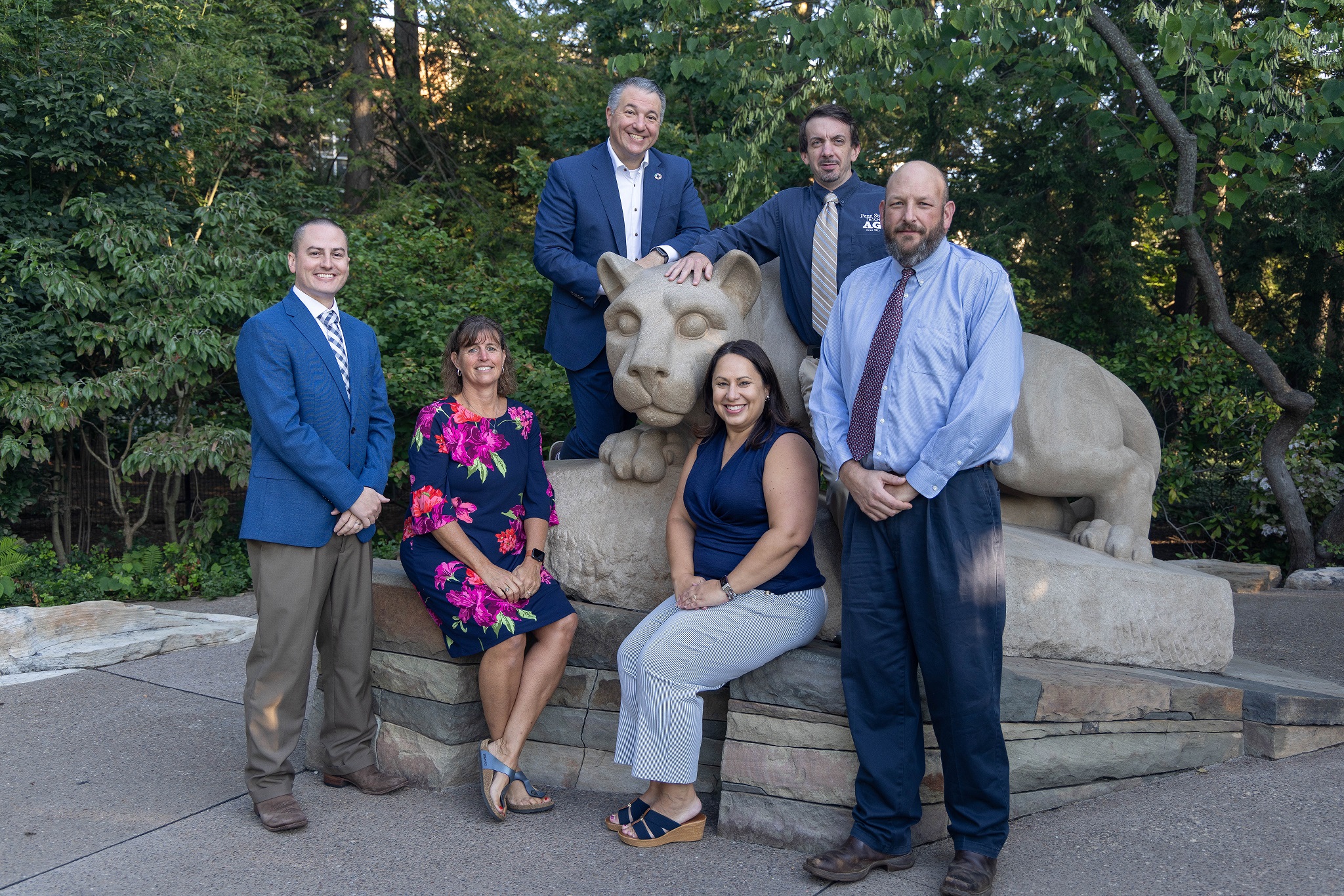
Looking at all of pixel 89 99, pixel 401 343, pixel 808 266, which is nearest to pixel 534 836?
pixel 808 266

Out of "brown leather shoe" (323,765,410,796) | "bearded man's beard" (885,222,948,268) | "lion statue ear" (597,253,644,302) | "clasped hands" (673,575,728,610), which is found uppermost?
"bearded man's beard" (885,222,948,268)

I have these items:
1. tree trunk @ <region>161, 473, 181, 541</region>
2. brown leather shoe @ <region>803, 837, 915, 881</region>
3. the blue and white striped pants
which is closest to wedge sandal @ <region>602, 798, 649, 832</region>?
the blue and white striped pants

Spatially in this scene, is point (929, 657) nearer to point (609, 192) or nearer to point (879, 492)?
point (879, 492)

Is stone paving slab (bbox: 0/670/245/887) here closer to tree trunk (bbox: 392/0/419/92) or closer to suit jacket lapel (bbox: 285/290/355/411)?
suit jacket lapel (bbox: 285/290/355/411)

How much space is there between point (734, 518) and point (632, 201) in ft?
4.60

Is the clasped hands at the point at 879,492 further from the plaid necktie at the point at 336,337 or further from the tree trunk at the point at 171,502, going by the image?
the tree trunk at the point at 171,502

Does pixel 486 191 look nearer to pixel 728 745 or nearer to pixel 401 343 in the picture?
pixel 401 343

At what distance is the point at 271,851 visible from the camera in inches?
114

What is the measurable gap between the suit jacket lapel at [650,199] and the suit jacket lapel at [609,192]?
77 mm

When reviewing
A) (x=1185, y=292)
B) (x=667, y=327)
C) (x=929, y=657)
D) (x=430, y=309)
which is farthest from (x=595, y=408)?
(x=1185, y=292)

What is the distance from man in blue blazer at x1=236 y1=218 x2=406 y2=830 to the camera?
3037mm

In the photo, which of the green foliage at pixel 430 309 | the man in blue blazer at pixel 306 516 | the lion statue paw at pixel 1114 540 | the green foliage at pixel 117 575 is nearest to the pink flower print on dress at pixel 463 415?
the man in blue blazer at pixel 306 516

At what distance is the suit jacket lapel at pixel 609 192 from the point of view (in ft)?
12.0

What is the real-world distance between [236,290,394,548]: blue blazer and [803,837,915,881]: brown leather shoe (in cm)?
175
